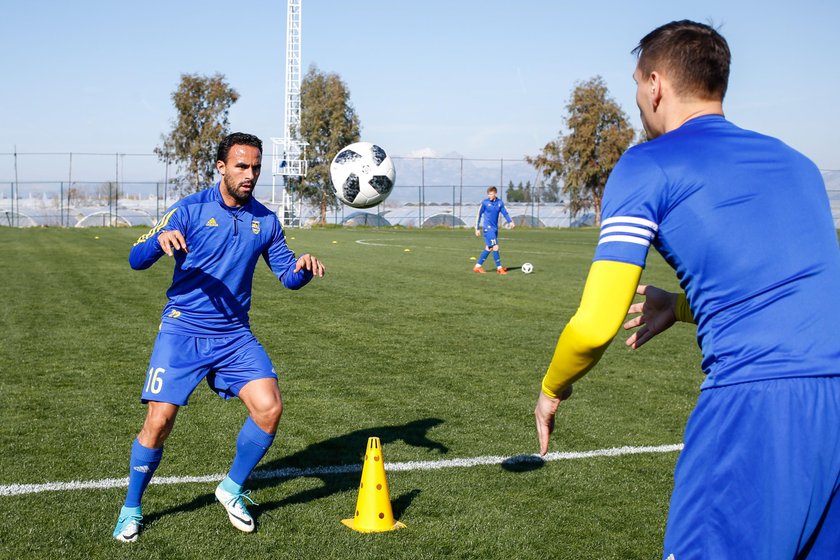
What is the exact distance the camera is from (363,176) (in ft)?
44.9

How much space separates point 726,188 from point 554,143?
2373 inches

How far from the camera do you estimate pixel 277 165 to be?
58094mm

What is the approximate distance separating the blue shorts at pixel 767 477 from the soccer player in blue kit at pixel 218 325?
3.08 metres

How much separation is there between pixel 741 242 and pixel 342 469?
13.6 feet

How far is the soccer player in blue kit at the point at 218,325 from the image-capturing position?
489 cm

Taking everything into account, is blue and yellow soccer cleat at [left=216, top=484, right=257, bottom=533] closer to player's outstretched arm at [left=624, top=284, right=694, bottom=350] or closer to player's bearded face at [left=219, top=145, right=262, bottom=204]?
player's bearded face at [left=219, top=145, right=262, bottom=204]

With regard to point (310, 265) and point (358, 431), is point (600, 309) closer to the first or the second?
point (310, 265)

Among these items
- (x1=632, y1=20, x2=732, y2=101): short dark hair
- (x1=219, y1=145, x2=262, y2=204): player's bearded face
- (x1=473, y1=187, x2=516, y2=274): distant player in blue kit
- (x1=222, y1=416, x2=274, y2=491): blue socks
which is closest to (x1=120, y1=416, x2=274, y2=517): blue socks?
(x1=222, y1=416, x2=274, y2=491): blue socks

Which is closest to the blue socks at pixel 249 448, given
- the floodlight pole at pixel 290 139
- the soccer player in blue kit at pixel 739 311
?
the soccer player in blue kit at pixel 739 311

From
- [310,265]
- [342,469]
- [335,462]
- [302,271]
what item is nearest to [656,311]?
[310,265]

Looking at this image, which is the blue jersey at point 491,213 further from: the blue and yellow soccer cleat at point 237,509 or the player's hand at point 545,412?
the player's hand at point 545,412

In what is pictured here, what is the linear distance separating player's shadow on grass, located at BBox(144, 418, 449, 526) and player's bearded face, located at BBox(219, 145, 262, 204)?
1823mm

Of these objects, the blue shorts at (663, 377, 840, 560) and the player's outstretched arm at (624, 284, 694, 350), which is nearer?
the blue shorts at (663, 377, 840, 560)

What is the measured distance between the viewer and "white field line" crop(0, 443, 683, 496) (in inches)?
217
